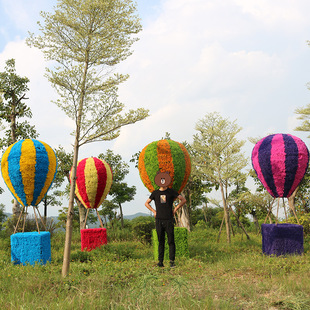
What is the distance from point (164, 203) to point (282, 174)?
12.7 ft

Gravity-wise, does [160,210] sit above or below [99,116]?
below

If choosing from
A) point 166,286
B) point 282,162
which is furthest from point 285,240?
point 166,286

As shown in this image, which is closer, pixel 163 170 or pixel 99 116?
pixel 99 116

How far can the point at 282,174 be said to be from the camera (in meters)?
9.43

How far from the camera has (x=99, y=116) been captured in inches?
308

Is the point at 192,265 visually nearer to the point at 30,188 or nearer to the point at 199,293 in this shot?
the point at 199,293

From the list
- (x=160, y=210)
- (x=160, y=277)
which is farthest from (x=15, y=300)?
(x=160, y=210)

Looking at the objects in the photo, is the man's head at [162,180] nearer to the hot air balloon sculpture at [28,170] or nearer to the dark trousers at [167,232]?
the dark trousers at [167,232]

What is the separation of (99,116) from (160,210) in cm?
278

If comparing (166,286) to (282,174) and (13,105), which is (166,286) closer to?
(282,174)

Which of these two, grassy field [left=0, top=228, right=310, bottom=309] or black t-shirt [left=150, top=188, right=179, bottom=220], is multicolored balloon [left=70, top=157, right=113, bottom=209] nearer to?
grassy field [left=0, top=228, right=310, bottom=309]

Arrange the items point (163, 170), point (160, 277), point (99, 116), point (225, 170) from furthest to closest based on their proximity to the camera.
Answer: point (225, 170)
point (163, 170)
point (99, 116)
point (160, 277)

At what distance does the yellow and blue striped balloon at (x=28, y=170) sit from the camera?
31.0 feet

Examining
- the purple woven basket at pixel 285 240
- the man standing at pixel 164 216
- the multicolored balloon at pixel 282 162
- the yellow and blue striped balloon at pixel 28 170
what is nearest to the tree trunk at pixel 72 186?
the man standing at pixel 164 216
